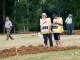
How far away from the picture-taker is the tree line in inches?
2026

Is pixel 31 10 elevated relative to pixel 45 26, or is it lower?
elevated

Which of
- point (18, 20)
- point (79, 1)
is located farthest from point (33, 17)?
point (79, 1)

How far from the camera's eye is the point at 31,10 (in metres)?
59.0

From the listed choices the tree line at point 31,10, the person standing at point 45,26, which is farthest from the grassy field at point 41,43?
the tree line at point 31,10

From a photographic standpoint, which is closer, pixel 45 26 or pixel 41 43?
pixel 45 26

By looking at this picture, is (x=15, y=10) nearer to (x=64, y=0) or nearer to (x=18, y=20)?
(x=18, y=20)

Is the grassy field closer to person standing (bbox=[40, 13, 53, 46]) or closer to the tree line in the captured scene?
person standing (bbox=[40, 13, 53, 46])

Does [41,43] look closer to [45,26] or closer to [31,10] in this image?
[45,26]

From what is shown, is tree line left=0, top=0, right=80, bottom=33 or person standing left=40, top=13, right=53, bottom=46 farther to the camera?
tree line left=0, top=0, right=80, bottom=33

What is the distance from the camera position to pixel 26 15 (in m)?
56.8

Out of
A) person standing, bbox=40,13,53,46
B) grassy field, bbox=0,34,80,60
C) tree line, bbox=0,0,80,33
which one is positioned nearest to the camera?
grassy field, bbox=0,34,80,60

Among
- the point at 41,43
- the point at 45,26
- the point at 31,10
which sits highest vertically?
the point at 31,10

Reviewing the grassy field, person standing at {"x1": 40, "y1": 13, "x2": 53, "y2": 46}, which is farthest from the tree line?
person standing at {"x1": 40, "y1": 13, "x2": 53, "y2": 46}

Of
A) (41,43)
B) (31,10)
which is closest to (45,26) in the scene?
(41,43)
